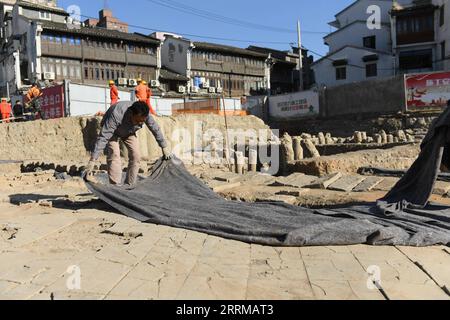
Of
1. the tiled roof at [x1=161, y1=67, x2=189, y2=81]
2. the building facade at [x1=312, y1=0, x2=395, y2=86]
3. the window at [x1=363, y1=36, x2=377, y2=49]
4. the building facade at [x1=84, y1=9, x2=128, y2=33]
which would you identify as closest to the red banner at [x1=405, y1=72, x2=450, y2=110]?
the building facade at [x1=312, y1=0, x2=395, y2=86]

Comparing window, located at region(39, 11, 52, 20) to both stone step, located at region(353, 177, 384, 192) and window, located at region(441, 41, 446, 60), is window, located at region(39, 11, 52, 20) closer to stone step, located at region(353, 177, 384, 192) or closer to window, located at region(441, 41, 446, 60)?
window, located at region(441, 41, 446, 60)

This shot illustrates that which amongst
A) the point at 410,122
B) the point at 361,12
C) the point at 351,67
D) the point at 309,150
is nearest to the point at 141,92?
the point at 309,150

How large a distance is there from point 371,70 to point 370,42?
3.57 metres

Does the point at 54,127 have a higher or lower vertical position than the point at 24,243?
higher

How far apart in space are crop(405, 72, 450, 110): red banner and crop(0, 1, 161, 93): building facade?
706 inches

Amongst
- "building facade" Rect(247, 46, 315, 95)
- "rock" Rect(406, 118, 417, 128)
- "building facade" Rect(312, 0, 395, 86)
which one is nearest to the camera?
"rock" Rect(406, 118, 417, 128)

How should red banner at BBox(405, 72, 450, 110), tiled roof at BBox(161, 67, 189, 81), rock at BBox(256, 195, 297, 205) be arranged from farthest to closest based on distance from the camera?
tiled roof at BBox(161, 67, 189, 81) < red banner at BBox(405, 72, 450, 110) < rock at BBox(256, 195, 297, 205)

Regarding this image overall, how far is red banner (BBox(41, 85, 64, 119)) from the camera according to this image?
53.3 feet

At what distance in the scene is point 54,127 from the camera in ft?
47.2

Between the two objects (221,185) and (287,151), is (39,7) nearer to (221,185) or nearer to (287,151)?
(287,151)

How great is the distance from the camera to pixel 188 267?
3135mm
